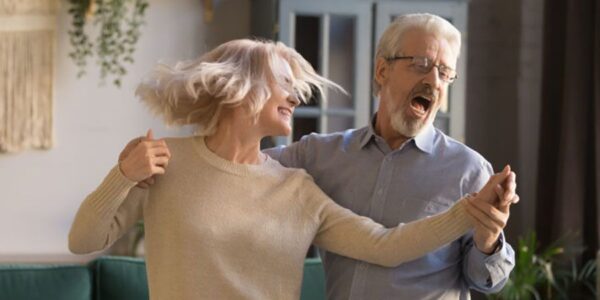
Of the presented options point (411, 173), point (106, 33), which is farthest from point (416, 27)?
point (106, 33)

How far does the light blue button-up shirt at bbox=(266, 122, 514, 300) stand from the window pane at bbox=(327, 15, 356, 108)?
213cm

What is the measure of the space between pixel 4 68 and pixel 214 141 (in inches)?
112

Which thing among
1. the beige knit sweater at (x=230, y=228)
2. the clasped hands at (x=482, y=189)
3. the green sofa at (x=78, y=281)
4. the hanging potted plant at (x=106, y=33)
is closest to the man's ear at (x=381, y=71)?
the beige knit sweater at (x=230, y=228)

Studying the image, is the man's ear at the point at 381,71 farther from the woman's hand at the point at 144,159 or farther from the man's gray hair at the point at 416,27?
the woman's hand at the point at 144,159

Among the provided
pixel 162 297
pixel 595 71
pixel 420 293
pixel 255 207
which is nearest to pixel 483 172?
pixel 420 293

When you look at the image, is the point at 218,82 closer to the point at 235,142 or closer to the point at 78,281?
the point at 235,142

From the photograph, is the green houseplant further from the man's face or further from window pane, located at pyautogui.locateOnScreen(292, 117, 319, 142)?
the man's face

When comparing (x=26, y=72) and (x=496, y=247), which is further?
(x=26, y=72)

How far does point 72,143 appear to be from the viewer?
4.76 meters

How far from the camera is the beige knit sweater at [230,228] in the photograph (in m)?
1.93

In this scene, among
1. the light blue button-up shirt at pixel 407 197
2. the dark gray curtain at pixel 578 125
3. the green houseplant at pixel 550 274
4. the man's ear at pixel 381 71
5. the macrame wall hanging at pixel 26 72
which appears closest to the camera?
the light blue button-up shirt at pixel 407 197

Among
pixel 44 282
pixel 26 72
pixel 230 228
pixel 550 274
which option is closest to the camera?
pixel 230 228

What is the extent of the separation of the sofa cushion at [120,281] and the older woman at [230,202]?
1.17m

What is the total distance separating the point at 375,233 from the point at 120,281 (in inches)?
52.6
